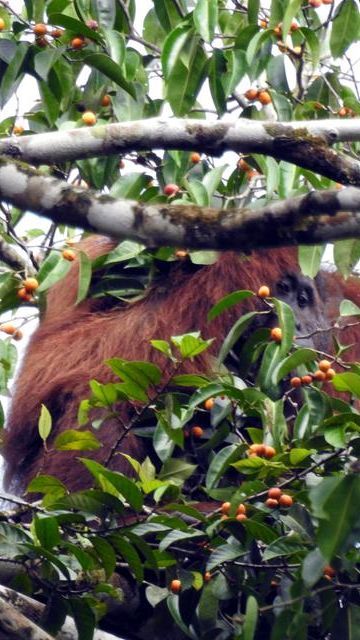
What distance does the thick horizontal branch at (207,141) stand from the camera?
2.47m

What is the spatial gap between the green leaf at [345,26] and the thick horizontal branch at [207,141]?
1.41m

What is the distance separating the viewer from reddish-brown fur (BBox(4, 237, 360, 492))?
163 inches

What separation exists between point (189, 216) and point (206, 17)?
1216 millimetres

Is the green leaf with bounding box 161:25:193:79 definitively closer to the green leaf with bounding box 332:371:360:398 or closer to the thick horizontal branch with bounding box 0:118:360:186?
the thick horizontal branch with bounding box 0:118:360:186

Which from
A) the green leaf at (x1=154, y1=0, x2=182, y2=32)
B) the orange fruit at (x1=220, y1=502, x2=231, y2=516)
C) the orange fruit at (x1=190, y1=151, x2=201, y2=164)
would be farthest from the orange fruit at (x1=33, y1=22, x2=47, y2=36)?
the orange fruit at (x1=220, y1=502, x2=231, y2=516)

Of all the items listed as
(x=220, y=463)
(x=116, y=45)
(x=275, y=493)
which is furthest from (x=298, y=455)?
(x=116, y=45)

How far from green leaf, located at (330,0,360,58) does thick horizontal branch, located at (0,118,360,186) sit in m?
1.41

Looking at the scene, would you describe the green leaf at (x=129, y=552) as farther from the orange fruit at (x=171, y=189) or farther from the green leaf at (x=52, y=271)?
the orange fruit at (x=171, y=189)

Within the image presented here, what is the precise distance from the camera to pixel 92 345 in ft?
14.0

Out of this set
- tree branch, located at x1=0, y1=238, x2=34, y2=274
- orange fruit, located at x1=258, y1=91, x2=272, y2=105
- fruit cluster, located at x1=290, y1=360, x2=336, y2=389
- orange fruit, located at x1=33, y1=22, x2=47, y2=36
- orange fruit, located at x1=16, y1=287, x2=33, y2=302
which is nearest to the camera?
fruit cluster, located at x1=290, y1=360, x2=336, y2=389

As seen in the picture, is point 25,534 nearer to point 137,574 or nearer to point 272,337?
point 137,574

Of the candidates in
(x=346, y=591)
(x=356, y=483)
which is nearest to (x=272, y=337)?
(x=346, y=591)

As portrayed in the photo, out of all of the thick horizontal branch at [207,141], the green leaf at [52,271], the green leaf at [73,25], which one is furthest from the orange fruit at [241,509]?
the green leaf at [73,25]

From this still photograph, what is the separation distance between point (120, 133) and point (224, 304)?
2.75 ft
